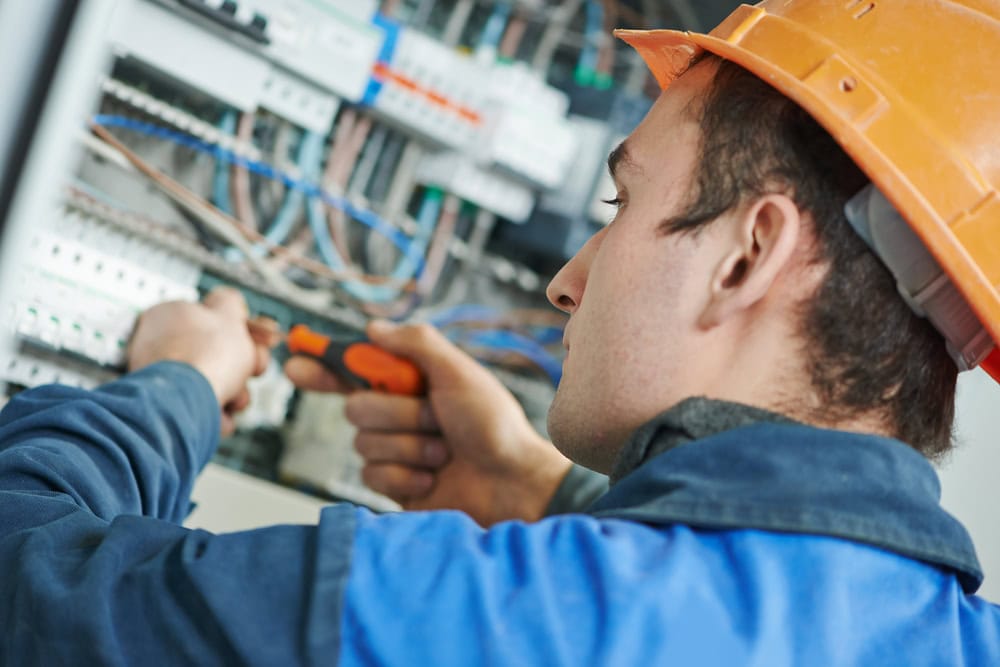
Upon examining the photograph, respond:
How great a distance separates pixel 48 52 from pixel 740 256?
562 mm

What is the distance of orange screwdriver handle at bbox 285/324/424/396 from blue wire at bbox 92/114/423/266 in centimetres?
25

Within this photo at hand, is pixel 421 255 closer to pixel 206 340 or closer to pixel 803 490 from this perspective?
pixel 206 340

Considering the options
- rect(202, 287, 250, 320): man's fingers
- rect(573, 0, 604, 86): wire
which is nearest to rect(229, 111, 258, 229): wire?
rect(202, 287, 250, 320): man's fingers

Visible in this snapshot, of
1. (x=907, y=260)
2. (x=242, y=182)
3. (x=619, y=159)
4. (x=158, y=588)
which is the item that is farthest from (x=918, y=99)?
(x=242, y=182)

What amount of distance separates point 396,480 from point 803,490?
0.89 meters

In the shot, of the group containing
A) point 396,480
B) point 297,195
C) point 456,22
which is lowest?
point 396,480

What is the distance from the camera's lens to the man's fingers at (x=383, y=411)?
143cm

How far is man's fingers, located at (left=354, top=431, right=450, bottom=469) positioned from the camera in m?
1.46

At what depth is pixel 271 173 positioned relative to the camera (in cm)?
149

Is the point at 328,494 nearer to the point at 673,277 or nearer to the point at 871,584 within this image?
the point at 673,277

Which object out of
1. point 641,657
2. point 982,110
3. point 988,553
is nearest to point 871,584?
point 641,657

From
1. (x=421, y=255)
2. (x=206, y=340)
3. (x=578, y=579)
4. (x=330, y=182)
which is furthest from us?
(x=421, y=255)

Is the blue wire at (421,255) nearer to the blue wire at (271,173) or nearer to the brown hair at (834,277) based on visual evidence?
the blue wire at (271,173)

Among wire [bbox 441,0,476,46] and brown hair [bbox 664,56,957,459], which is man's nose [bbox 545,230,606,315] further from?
wire [bbox 441,0,476,46]
